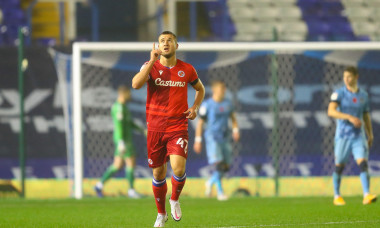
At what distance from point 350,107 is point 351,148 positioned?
0.55m

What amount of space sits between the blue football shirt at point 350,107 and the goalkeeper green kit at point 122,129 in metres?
4.14

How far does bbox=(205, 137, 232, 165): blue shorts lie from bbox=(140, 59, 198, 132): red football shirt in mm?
5281

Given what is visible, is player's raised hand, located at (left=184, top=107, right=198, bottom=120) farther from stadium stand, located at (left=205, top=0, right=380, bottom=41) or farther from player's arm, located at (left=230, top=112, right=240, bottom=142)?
stadium stand, located at (left=205, top=0, right=380, bottom=41)

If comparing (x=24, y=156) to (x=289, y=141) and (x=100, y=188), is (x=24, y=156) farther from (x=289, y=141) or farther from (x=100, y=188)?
(x=289, y=141)

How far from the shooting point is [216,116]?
13.1 metres

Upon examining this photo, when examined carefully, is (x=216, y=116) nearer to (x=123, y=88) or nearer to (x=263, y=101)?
(x=263, y=101)

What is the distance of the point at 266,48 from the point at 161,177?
19.4 feet

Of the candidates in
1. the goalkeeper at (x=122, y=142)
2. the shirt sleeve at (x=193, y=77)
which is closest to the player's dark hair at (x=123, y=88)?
the goalkeeper at (x=122, y=142)

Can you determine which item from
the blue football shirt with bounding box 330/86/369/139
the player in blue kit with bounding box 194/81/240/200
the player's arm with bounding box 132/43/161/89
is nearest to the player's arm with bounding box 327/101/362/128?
the blue football shirt with bounding box 330/86/369/139

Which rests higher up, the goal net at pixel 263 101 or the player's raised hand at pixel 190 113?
the player's raised hand at pixel 190 113

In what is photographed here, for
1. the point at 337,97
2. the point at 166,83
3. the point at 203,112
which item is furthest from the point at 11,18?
the point at 166,83

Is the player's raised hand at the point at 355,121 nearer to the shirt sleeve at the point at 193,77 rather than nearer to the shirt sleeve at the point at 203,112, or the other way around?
the shirt sleeve at the point at 193,77

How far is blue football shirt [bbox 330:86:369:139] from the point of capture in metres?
10.6

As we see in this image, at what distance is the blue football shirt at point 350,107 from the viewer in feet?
34.9
